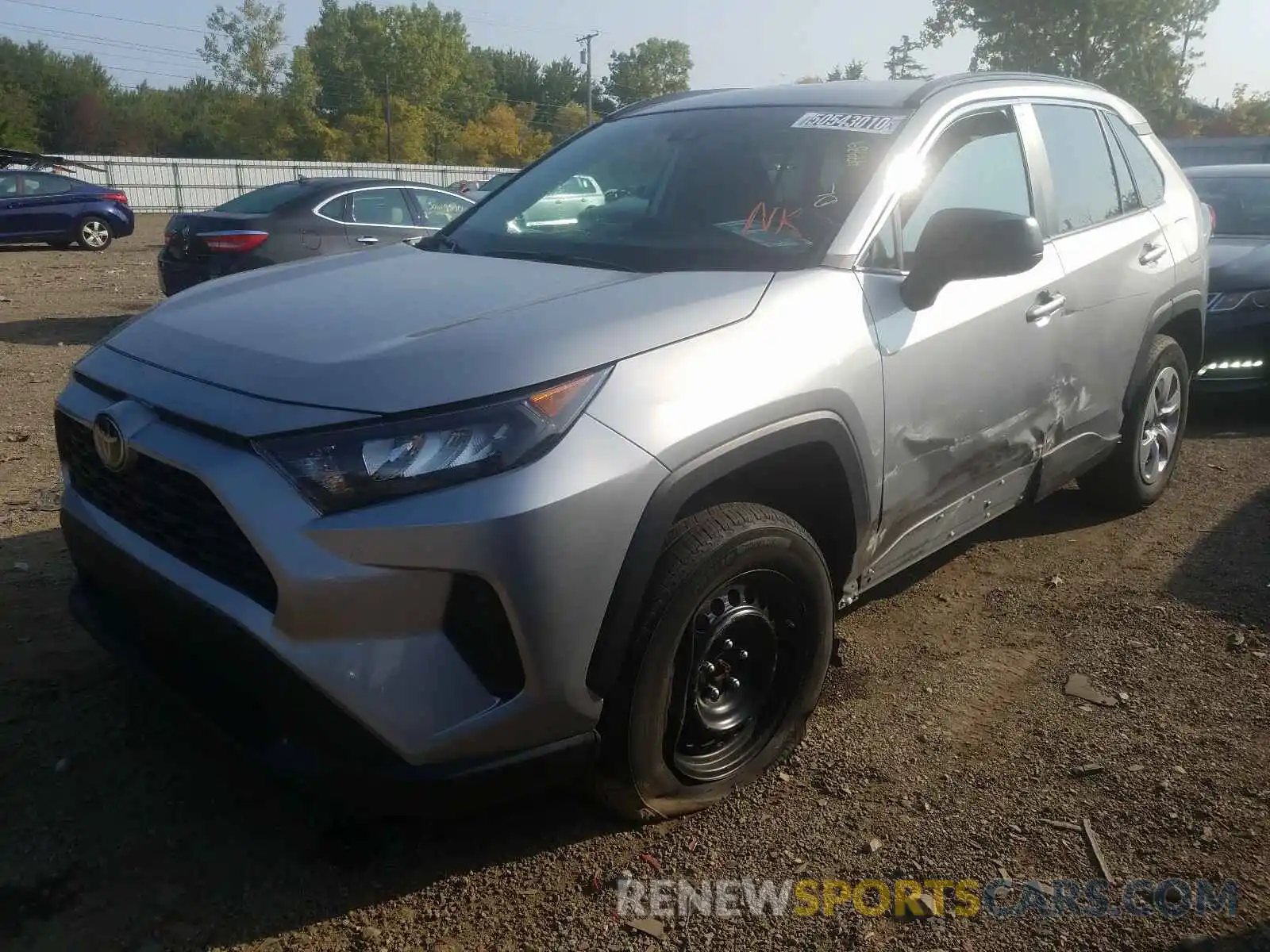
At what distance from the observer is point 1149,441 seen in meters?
4.79

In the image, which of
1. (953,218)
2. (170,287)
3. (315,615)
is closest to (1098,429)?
(953,218)

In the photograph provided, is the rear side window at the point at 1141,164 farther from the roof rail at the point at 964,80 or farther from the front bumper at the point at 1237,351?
the front bumper at the point at 1237,351

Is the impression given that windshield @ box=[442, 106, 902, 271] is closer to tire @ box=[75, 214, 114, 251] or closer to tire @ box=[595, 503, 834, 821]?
tire @ box=[595, 503, 834, 821]

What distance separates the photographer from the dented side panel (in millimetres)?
2930

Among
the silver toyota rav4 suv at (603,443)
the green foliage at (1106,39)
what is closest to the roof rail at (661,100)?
the silver toyota rav4 suv at (603,443)

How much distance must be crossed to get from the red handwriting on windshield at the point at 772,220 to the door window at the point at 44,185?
1904 centimetres

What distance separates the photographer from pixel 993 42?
4709 centimetres

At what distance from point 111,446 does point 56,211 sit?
18993 mm

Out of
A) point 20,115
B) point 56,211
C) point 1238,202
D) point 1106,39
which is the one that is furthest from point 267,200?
point 20,115

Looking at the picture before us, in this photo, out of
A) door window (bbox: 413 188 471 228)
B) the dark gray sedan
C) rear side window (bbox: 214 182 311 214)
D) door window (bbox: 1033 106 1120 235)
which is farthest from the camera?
door window (bbox: 413 188 471 228)

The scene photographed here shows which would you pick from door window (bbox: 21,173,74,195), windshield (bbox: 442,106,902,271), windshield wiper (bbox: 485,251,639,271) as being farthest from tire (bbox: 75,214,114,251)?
windshield wiper (bbox: 485,251,639,271)

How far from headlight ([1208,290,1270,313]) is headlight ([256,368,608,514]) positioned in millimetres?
5888

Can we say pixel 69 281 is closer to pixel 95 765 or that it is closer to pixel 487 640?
pixel 95 765

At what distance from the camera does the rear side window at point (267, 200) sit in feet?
31.3
